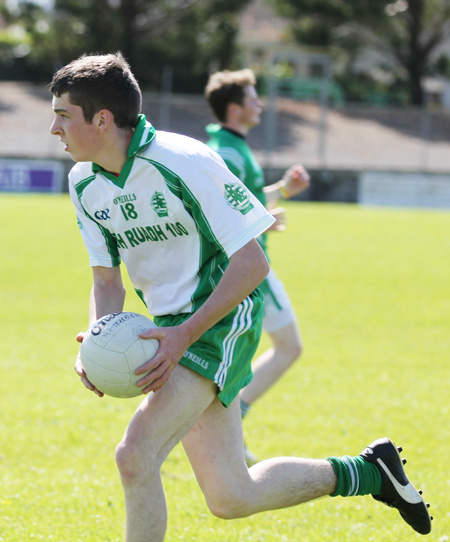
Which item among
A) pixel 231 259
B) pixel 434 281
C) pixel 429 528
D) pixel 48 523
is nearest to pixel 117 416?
pixel 48 523

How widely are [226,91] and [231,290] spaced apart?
3.22 metres

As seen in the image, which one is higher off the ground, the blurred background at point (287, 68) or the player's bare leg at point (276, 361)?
the player's bare leg at point (276, 361)

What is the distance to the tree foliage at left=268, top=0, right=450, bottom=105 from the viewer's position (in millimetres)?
45406

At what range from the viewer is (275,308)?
616 centimetres

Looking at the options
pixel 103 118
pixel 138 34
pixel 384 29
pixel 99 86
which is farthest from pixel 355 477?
pixel 384 29

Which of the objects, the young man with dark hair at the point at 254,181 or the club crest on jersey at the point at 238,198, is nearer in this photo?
the club crest on jersey at the point at 238,198

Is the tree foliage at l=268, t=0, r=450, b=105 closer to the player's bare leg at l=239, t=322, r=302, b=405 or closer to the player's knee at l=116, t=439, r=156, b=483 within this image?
the player's bare leg at l=239, t=322, r=302, b=405

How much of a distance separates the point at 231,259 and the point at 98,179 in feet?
2.24

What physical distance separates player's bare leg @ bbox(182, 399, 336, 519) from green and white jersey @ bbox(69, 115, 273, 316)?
0.48 m

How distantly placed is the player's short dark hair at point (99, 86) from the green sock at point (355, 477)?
5.90 ft

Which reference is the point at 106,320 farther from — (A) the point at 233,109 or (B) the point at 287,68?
(B) the point at 287,68

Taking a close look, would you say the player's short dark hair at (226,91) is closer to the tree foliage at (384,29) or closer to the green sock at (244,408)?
the green sock at (244,408)

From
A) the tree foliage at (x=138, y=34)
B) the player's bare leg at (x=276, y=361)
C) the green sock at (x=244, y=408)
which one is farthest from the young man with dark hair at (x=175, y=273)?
the tree foliage at (x=138, y=34)

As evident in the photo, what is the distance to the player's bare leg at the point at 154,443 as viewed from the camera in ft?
10.7
